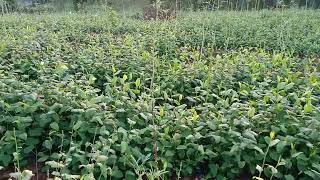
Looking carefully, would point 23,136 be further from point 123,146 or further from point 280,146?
point 280,146

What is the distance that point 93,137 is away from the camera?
8.54 feet

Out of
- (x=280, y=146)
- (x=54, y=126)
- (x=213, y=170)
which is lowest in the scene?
(x=213, y=170)

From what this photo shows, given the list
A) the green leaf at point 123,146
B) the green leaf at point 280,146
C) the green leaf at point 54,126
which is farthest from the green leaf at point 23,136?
the green leaf at point 280,146

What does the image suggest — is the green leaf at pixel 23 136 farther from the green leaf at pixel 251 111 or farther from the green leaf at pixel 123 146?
the green leaf at pixel 251 111

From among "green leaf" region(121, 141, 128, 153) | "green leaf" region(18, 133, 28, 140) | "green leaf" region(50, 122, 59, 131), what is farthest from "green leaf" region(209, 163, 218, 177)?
"green leaf" region(18, 133, 28, 140)

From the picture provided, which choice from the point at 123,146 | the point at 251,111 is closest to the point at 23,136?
the point at 123,146

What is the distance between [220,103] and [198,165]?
58cm

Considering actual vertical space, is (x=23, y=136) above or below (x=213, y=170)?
above

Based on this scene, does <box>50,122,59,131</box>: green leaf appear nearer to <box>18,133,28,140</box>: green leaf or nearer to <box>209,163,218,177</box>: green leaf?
<box>18,133,28,140</box>: green leaf

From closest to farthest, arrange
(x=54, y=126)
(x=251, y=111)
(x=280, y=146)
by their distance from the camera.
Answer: (x=280, y=146)
(x=54, y=126)
(x=251, y=111)

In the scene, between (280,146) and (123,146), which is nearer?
(123,146)

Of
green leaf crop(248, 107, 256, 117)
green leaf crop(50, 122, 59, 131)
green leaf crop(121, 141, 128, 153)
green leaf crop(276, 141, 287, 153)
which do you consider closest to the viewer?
green leaf crop(121, 141, 128, 153)

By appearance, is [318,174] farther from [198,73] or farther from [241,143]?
[198,73]

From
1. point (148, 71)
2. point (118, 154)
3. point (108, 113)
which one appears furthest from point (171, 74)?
point (118, 154)
